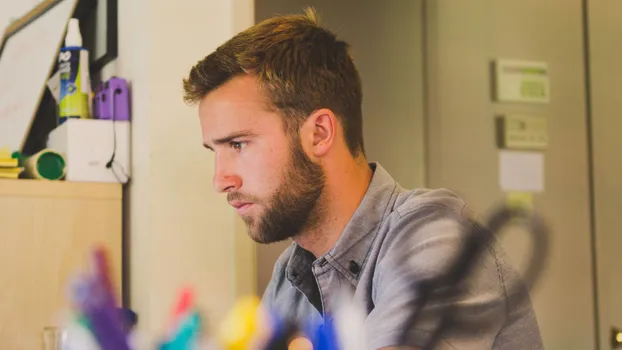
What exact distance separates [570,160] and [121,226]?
4.10 ft

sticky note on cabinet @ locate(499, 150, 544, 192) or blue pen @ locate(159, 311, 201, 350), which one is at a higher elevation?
sticky note on cabinet @ locate(499, 150, 544, 192)

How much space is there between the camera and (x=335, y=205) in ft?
3.44

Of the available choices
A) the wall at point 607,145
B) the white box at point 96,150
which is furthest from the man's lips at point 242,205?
the wall at point 607,145

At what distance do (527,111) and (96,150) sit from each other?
1.17 meters

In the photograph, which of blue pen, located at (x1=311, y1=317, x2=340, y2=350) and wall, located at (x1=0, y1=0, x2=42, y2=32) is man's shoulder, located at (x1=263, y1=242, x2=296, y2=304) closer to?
blue pen, located at (x1=311, y1=317, x2=340, y2=350)

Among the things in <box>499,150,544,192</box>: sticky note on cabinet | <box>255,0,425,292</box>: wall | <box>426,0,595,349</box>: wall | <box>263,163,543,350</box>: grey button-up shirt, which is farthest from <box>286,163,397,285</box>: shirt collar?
<box>499,150,544,192</box>: sticky note on cabinet

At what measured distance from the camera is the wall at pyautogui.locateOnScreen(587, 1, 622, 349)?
6.61 ft

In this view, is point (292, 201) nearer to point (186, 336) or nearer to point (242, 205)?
point (242, 205)

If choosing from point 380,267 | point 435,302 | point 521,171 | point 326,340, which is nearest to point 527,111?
point 521,171

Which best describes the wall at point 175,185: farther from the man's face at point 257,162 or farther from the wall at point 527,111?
the wall at point 527,111

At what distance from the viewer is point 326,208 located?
1.05 m

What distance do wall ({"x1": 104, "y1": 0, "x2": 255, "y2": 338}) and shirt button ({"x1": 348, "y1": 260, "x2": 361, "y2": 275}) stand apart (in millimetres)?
447

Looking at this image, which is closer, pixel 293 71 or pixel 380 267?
pixel 380 267

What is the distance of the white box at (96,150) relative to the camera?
4.72ft
